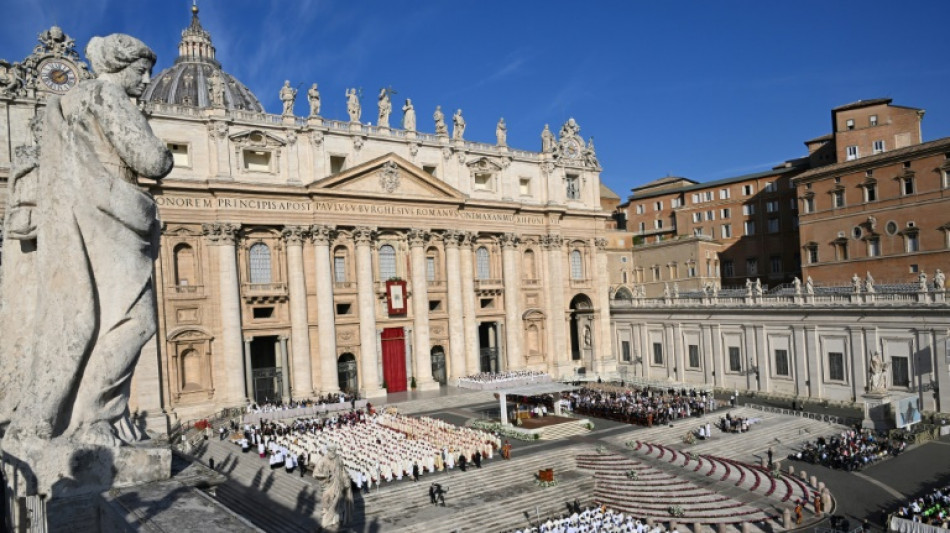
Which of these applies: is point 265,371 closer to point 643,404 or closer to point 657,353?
point 643,404

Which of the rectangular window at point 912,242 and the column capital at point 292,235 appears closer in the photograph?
the column capital at point 292,235

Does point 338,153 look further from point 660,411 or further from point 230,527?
point 230,527

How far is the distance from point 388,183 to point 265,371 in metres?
14.1

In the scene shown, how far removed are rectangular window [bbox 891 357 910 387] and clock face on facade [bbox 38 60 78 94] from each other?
45105 mm

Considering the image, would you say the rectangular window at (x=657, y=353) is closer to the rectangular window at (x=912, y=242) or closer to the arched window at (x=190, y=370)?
the rectangular window at (x=912, y=242)

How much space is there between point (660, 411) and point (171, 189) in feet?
93.7

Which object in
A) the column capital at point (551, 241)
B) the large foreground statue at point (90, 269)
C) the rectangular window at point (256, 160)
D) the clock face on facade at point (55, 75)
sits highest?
the clock face on facade at point (55, 75)

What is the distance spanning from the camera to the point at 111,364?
637 cm

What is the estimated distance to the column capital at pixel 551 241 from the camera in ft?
174

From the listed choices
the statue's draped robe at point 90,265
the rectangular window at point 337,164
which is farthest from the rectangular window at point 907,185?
the statue's draped robe at point 90,265

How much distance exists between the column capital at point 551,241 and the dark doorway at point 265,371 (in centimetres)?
2181

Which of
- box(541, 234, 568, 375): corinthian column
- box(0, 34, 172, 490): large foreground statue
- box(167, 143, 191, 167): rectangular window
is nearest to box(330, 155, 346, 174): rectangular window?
box(167, 143, 191, 167): rectangular window

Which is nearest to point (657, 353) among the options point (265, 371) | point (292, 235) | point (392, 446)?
point (292, 235)

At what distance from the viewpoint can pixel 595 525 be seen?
21.8m
